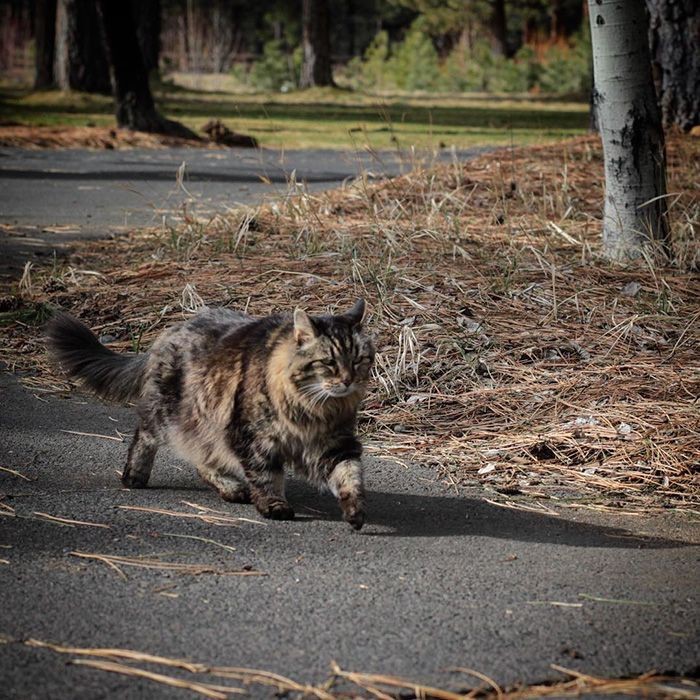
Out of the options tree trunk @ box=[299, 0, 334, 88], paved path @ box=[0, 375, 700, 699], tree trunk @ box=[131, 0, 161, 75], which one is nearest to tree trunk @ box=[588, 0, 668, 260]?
paved path @ box=[0, 375, 700, 699]

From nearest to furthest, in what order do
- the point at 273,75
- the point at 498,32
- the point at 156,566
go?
the point at 156,566
the point at 273,75
the point at 498,32

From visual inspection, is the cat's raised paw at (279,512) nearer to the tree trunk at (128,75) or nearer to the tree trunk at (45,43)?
the tree trunk at (128,75)

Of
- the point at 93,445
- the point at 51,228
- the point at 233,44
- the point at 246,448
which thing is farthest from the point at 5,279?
the point at 233,44

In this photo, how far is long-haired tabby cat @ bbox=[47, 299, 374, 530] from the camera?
14.3 ft

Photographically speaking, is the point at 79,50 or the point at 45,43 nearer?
the point at 79,50

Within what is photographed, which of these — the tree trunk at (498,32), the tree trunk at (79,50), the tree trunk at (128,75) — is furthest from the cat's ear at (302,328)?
the tree trunk at (498,32)

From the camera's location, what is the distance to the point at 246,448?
4.44m

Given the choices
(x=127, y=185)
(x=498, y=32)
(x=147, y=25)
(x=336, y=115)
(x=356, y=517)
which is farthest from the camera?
(x=498, y=32)

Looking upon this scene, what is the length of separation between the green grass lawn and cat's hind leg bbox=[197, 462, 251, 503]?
386 inches

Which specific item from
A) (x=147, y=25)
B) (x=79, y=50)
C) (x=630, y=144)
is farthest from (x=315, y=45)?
(x=630, y=144)

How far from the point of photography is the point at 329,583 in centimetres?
367

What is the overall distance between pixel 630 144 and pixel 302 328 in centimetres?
372

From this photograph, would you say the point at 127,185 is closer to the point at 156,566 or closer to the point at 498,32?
the point at 156,566

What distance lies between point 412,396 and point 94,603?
8.58ft
